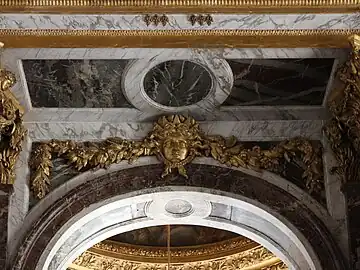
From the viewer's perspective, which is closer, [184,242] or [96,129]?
[96,129]

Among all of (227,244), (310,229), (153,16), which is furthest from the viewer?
(227,244)

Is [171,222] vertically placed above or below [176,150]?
below

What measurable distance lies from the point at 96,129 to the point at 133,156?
42 centimetres

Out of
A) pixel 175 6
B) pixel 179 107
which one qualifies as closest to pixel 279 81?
pixel 179 107

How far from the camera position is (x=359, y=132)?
31.9 ft

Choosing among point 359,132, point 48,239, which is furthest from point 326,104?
point 48,239

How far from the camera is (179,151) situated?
10117mm

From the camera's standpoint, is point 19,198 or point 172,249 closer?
point 19,198

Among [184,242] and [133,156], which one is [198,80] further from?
[184,242]

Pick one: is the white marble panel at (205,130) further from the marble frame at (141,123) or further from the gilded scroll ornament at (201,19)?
the gilded scroll ornament at (201,19)

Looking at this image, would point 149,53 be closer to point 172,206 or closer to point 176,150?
point 176,150

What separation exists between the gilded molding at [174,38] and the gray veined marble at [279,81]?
28 cm

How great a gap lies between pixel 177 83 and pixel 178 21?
0.78 m

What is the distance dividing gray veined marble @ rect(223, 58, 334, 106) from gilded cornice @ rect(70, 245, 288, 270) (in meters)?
4.92
